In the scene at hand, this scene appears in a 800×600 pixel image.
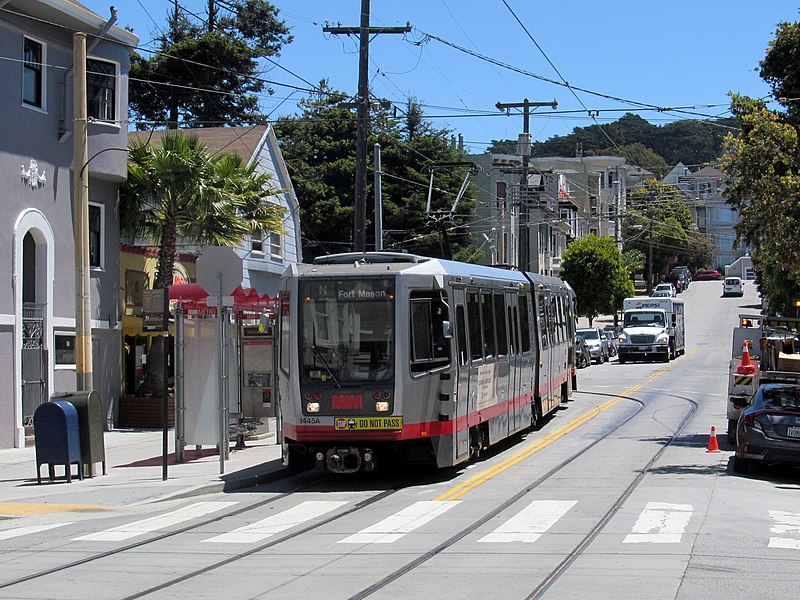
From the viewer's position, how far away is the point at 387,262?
1706cm

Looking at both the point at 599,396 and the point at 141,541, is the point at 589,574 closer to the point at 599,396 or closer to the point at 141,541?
the point at 141,541

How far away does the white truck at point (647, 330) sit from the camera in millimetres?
54312

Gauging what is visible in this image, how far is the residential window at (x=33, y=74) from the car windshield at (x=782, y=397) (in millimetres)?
16060

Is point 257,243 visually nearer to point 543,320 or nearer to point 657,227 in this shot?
point 543,320

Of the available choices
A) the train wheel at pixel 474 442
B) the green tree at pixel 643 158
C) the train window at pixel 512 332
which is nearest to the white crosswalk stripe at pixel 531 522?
the train wheel at pixel 474 442

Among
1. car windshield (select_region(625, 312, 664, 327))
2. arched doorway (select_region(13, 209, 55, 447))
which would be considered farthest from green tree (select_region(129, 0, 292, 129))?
arched doorway (select_region(13, 209, 55, 447))

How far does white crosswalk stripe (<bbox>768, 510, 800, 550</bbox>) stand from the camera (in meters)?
11.4

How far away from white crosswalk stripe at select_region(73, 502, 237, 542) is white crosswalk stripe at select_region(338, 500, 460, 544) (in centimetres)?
258

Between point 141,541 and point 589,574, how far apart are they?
203 inches

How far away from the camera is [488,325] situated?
1922cm

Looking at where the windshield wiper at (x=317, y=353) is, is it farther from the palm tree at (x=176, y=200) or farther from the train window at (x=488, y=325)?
the palm tree at (x=176, y=200)

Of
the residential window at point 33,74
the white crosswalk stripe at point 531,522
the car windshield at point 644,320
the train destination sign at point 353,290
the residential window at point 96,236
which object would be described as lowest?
the white crosswalk stripe at point 531,522

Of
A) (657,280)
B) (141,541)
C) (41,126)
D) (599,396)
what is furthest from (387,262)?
(657,280)

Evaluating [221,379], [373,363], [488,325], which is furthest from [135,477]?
[488,325]
